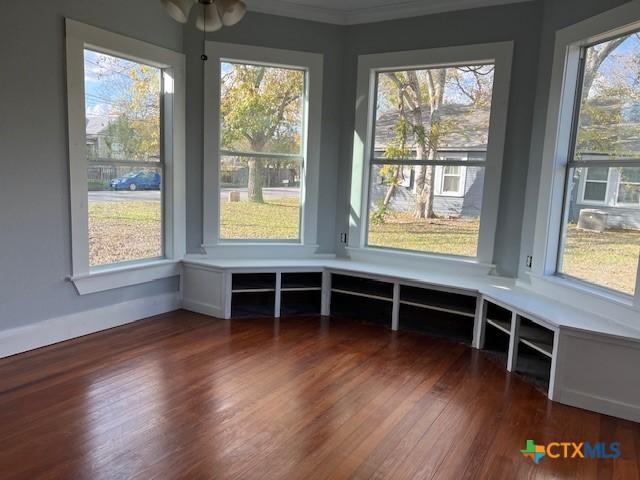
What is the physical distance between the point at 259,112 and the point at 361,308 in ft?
7.19

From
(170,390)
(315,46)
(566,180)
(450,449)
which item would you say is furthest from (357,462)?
(315,46)

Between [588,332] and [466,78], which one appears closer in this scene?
[588,332]

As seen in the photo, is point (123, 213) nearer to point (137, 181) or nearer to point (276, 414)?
point (137, 181)

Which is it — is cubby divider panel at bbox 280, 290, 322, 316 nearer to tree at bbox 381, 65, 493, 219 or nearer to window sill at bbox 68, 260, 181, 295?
window sill at bbox 68, 260, 181, 295

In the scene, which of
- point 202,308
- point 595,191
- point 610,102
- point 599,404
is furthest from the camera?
point 202,308

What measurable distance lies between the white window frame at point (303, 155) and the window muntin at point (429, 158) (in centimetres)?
59

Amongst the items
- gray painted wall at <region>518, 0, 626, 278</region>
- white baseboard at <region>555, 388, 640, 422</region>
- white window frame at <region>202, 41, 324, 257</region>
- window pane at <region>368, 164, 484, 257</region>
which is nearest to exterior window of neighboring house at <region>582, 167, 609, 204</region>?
gray painted wall at <region>518, 0, 626, 278</region>

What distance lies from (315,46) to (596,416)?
378 cm

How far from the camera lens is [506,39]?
372 centimetres

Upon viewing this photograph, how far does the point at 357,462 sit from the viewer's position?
6.82ft

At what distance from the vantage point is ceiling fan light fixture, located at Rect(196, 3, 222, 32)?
2478mm

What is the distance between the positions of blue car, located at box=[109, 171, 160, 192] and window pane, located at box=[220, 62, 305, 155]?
73 cm

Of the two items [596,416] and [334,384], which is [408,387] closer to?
[334,384]

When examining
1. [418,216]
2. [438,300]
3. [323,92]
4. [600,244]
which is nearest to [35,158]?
[323,92]
